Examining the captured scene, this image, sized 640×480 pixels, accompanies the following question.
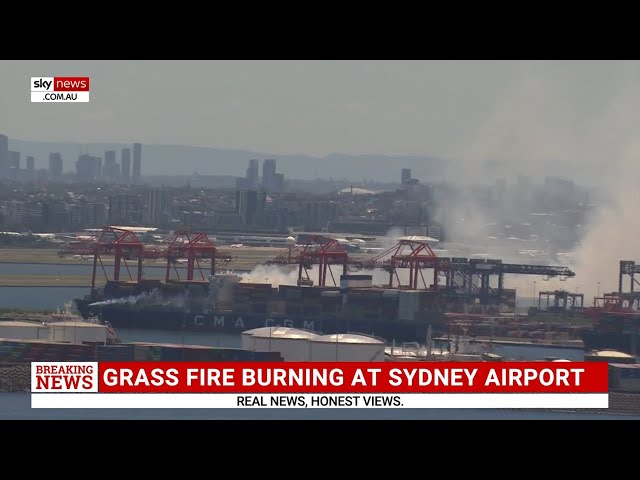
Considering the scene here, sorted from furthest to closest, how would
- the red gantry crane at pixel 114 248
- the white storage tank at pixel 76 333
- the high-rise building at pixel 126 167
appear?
the high-rise building at pixel 126 167, the red gantry crane at pixel 114 248, the white storage tank at pixel 76 333

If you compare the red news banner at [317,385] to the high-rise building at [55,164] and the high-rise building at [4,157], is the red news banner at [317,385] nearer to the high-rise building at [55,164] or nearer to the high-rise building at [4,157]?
the high-rise building at [4,157]

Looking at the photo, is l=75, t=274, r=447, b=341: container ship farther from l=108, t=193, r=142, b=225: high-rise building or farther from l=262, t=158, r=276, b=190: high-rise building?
l=108, t=193, r=142, b=225: high-rise building

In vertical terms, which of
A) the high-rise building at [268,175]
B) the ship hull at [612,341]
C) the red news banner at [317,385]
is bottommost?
the ship hull at [612,341]

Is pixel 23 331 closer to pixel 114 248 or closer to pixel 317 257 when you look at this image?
pixel 317 257

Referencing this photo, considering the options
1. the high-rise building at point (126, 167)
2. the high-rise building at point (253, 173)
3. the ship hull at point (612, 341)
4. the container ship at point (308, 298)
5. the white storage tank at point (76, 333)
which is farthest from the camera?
the high-rise building at point (126, 167)

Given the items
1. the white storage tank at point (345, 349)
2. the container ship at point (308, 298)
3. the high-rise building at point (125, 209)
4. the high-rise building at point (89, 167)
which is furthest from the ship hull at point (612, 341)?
the high-rise building at point (125, 209)

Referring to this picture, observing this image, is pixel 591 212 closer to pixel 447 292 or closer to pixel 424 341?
pixel 447 292

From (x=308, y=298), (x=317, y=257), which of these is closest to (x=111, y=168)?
(x=317, y=257)

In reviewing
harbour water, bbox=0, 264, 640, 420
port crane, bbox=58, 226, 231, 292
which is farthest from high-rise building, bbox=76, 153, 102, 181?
harbour water, bbox=0, 264, 640, 420

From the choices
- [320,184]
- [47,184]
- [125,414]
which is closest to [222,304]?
[320,184]
